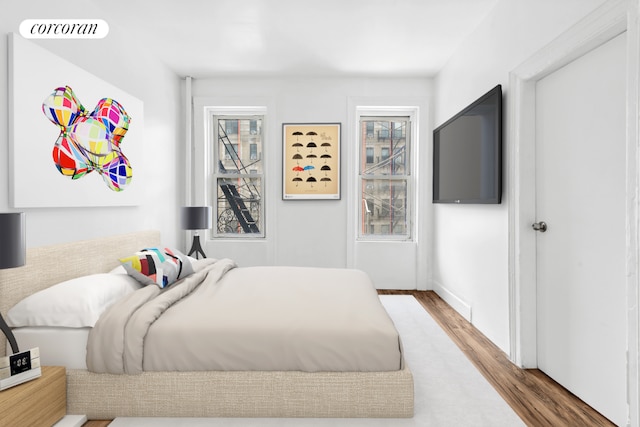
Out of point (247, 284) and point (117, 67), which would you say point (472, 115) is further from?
point (117, 67)

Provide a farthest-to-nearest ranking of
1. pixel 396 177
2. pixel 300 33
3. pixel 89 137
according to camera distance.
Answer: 1. pixel 396 177
2. pixel 300 33
3. pixel 89 137

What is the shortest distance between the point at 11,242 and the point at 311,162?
3.40 metres

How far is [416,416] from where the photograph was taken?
2.01m

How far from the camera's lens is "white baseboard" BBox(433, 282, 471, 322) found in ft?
12.2

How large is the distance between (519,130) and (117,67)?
3.20m

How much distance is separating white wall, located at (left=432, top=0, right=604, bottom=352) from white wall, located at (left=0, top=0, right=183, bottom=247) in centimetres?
307

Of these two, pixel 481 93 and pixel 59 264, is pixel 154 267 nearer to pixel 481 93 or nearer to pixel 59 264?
pixel 59 264

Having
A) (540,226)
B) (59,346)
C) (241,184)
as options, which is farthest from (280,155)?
(59,346)

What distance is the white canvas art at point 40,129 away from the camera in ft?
7.22

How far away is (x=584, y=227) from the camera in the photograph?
218 cm

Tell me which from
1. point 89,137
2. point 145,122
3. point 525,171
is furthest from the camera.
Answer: point 145,122

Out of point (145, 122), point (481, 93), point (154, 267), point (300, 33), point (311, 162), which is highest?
point (300, 33)

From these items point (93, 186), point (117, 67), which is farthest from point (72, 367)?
point (117, 67)

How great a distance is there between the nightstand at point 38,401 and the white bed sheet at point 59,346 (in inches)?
2.8
